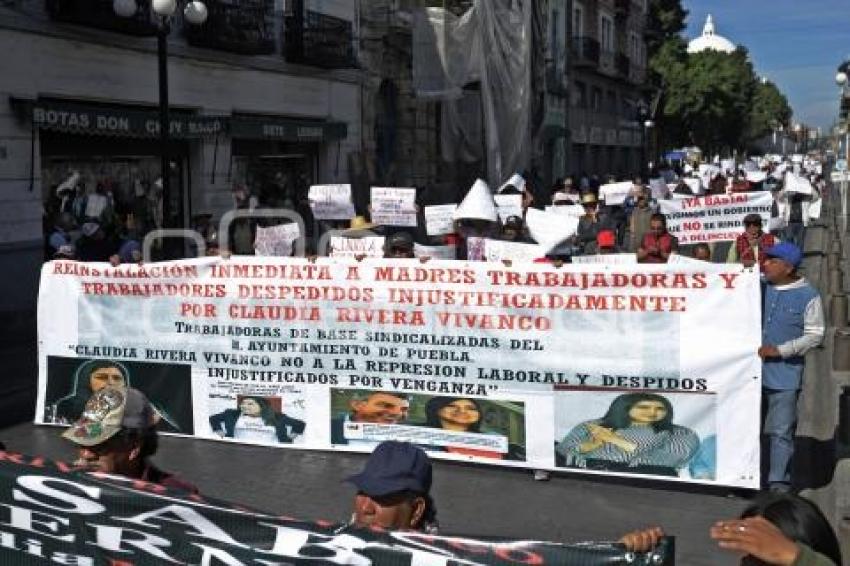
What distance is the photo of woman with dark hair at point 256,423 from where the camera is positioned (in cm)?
732

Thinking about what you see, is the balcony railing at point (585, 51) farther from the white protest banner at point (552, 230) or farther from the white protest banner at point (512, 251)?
the white protest banner at point (512, 251)

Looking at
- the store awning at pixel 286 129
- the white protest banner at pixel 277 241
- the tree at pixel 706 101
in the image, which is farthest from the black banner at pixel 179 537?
the tree at pixel 706 101

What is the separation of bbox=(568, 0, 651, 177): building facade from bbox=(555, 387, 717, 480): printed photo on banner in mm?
39264

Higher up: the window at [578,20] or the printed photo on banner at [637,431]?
the window at [578,20]

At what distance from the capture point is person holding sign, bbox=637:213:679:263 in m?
7.86

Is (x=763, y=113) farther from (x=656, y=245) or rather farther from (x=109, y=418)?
(x=109, y=418)

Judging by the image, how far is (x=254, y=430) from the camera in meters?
7.43

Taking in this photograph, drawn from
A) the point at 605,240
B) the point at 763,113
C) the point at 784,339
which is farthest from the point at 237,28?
the point at 763,113

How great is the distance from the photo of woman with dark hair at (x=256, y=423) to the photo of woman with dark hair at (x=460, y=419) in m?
1.03

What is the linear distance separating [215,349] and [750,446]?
3.82 metres

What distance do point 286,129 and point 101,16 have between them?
6049mm

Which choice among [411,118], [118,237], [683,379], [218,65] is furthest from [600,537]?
[411,118]

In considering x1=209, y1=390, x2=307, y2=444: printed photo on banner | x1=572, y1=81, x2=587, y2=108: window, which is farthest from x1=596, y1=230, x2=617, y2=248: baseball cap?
x1=572, y1=81, x2=587, y2=108: window

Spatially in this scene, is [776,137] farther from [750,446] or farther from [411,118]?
[750,446]
